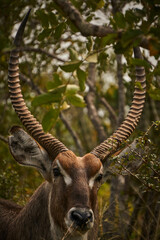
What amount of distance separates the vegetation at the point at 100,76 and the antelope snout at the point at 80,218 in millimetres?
866

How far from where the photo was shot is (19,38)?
16.8 ft

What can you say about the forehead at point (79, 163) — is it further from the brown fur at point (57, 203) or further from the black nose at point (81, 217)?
the black nose at point (81, 217)

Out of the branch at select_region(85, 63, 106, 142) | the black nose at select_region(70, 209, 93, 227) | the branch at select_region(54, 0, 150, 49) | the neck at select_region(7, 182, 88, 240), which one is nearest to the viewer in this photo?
the branch at select_region(54, 0, 150, 49)

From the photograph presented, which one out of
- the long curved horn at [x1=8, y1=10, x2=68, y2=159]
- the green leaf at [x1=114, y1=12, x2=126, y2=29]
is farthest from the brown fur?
the green leaf at [x1=114, y1=12, x2=126, y2=29]

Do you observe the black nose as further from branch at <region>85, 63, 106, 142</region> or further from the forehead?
branch at <region>85, 63, 106, 142</region>

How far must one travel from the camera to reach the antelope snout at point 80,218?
4.04 metres

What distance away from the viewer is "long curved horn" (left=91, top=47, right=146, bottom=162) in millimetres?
5148

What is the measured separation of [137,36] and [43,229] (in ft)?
11.4

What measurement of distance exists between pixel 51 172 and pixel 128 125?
142 cm

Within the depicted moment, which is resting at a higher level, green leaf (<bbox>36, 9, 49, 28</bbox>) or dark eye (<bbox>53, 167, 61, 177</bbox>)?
green leaf (<bbox>36, 9, 49, 28</bbox>)

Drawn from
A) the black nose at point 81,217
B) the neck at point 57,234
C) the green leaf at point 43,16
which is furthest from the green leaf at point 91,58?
the neck at point 57,234

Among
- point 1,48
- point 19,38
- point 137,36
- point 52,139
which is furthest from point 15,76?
point 137,36

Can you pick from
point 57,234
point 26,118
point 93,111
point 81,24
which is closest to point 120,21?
point 81,24

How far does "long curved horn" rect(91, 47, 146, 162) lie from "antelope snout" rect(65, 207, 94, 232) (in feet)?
3.82
